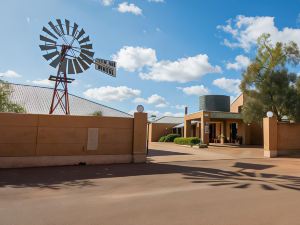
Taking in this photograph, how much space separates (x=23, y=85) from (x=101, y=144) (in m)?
24.6

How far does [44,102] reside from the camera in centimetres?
3122

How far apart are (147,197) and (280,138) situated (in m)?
15.2

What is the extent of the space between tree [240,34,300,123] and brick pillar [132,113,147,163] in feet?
41.2

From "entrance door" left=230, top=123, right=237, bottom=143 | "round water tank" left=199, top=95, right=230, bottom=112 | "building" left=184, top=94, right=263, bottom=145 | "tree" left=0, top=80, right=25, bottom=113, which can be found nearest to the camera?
"tree" left=0, top=80, right=25, bottom=113

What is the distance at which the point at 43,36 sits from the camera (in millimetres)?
18531

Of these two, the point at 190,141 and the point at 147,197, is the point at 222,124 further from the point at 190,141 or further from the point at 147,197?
the point at 147,197

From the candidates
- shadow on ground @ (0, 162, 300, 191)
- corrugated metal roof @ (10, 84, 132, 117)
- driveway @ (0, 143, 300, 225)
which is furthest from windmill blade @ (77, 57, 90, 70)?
corrugated metal roof @ (10, 84, 132, 117)

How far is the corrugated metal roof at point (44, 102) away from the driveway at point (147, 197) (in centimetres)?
1933

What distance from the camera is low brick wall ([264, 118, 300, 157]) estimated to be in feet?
62.0

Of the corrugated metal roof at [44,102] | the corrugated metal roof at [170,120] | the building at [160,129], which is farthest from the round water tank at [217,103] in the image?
the corrugated metal roof at [44,102]

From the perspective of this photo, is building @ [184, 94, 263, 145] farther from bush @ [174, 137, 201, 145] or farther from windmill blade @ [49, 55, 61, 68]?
windmill blade @ [49, 55, 61, 68]

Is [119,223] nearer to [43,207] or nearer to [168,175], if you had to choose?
[43,207]

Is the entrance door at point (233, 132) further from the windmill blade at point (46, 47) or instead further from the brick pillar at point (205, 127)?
the windmill blade at point (46, 47)

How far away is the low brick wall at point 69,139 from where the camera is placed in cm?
1291
